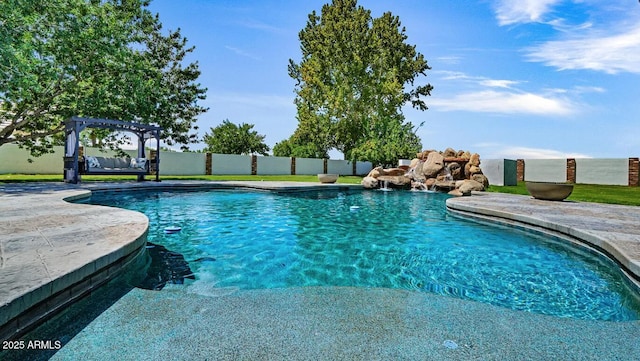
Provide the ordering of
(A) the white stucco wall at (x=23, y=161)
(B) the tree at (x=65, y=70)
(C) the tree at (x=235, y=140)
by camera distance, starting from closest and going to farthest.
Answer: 1. (B) the tree at (x=65, y=70)
2. (A) the white stucco wall at (x=23, y=161)
3. (C) the tree at (x=235, y=140)

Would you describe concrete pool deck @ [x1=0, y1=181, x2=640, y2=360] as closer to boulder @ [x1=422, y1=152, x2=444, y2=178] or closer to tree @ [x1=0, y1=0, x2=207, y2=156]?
tree @ [x1=0, y1=0, x2=207, y2=156]

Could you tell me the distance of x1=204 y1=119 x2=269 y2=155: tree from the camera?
1480 inches

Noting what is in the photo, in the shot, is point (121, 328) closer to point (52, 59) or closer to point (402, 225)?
point (402, 225)

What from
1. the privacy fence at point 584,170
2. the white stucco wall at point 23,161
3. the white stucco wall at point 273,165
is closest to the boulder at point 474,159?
the privacy fence at point 584,170

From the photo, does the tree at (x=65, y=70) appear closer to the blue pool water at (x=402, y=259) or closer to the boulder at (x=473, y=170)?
the blue pool water at (x=402, y=259)

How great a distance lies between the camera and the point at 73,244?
323 cm

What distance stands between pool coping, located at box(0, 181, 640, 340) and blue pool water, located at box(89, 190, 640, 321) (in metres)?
0.32

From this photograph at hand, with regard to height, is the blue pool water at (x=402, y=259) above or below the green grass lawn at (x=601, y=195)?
below

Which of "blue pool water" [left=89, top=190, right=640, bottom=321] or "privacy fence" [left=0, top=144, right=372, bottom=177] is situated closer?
"blue pool water" [left=89, top=190, right=640, bottom=321]

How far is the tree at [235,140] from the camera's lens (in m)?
37.6

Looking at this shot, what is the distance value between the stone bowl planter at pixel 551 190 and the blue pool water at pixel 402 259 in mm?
3579

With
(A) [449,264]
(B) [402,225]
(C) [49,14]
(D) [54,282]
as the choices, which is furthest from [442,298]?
(C) [49,14]

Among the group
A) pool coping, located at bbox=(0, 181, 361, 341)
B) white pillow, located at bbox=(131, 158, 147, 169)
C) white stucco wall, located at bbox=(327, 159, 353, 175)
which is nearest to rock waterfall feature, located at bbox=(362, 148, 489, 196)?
white pillow, located at bbox=(131, 158, 147, 169)

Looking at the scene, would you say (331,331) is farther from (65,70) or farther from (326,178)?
(65,70)
